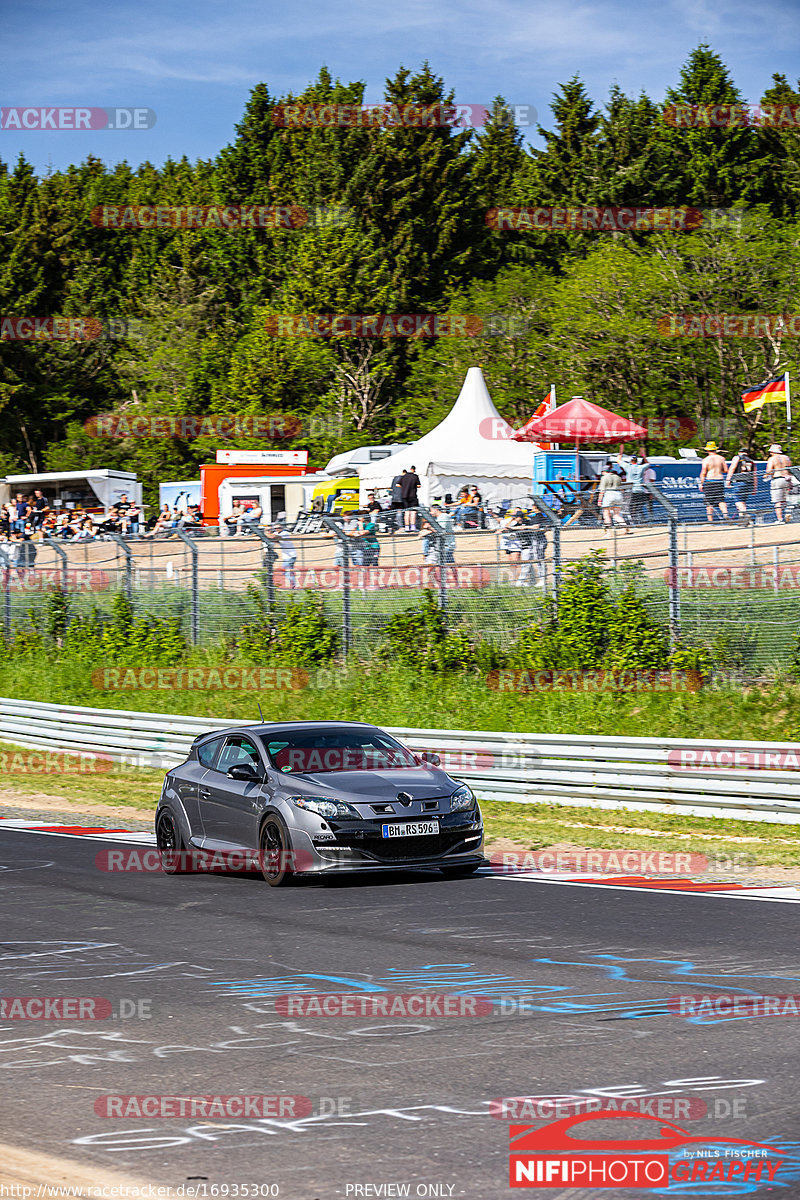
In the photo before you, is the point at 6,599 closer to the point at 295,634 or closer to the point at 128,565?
the point at 128,565

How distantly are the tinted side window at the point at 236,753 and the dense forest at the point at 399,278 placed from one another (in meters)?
40.8

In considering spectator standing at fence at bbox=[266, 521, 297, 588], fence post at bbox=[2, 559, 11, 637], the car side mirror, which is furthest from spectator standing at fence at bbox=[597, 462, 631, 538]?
fence post at bbox=[2, 559, 11, 637]

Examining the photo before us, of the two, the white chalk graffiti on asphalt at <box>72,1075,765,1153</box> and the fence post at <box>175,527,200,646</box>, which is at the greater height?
the fence post at <box>175,527,200,646</box>

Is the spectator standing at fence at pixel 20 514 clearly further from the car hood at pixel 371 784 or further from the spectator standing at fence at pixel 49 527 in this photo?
the car hood at pixel 371 784

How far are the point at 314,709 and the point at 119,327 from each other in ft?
223

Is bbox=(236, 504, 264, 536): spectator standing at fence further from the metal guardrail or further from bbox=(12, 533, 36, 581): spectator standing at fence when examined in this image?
the metal guardrail

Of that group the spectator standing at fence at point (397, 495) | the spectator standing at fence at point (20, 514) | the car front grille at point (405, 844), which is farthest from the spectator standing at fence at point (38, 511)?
the car front grille at point (405, 844)

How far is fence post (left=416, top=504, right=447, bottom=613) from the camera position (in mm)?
23109

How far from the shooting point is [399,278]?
7238 cm

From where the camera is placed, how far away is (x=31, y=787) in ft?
75.0

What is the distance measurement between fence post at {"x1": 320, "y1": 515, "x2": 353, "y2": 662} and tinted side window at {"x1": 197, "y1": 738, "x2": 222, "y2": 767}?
10.6 metres

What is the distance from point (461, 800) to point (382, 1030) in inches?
201

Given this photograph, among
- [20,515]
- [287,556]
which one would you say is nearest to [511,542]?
[287,556]

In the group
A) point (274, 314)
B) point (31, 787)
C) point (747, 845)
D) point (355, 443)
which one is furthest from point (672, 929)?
point (274, 314)
